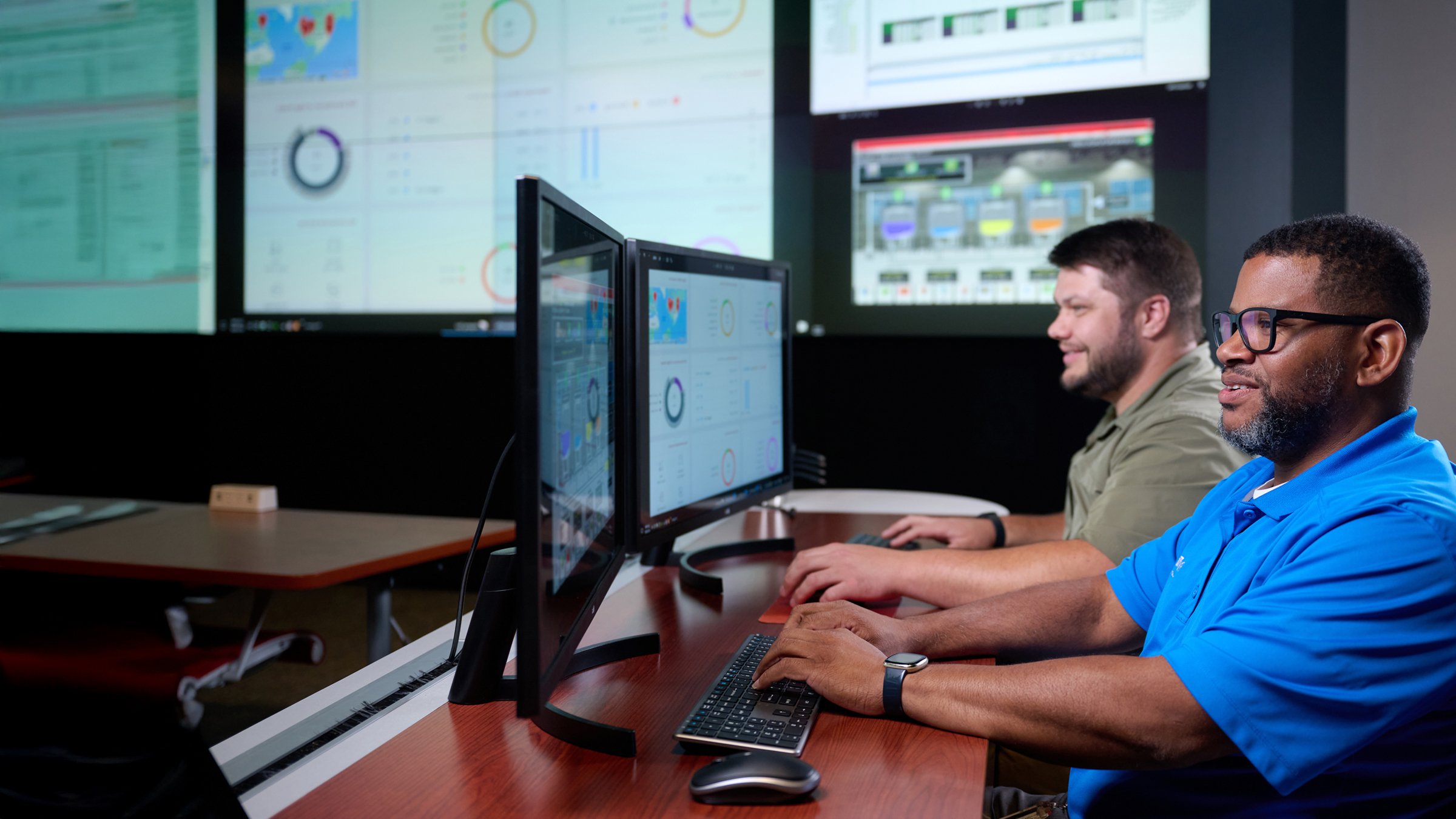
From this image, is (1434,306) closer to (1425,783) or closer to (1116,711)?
(1425,783)

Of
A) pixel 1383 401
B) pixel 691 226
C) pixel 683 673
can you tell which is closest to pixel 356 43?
pixel 691 226

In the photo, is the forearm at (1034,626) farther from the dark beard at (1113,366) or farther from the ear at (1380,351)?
the dark beard at (1113,366)

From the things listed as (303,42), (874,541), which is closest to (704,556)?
(874,541)

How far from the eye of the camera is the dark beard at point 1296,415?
973 mm

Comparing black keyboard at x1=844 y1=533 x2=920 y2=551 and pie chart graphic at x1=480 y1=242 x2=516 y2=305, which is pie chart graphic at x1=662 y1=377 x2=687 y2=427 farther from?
pie chart graphic at x1=480 y1=242 x2=516 y2=305

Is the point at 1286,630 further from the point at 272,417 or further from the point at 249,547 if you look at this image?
the point at 272,417

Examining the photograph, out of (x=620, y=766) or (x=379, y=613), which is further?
(x=379, y=613)

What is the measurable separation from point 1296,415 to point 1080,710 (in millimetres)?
396

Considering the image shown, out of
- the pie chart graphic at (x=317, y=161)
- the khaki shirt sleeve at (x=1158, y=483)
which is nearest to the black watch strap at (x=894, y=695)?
the khaki shirt sleeve at (x=1158, y=483)

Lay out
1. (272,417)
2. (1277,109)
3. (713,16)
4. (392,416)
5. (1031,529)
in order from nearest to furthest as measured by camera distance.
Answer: (1031,529), (1277,109), (713,16), (392,416), (272,417)

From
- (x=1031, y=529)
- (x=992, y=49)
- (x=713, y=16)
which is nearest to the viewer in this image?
(x=1031, y=529)

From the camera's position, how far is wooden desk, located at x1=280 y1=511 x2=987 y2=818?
2.48ft

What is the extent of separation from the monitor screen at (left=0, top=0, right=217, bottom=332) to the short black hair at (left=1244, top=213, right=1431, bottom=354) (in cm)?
399

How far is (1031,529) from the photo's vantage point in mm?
1988
